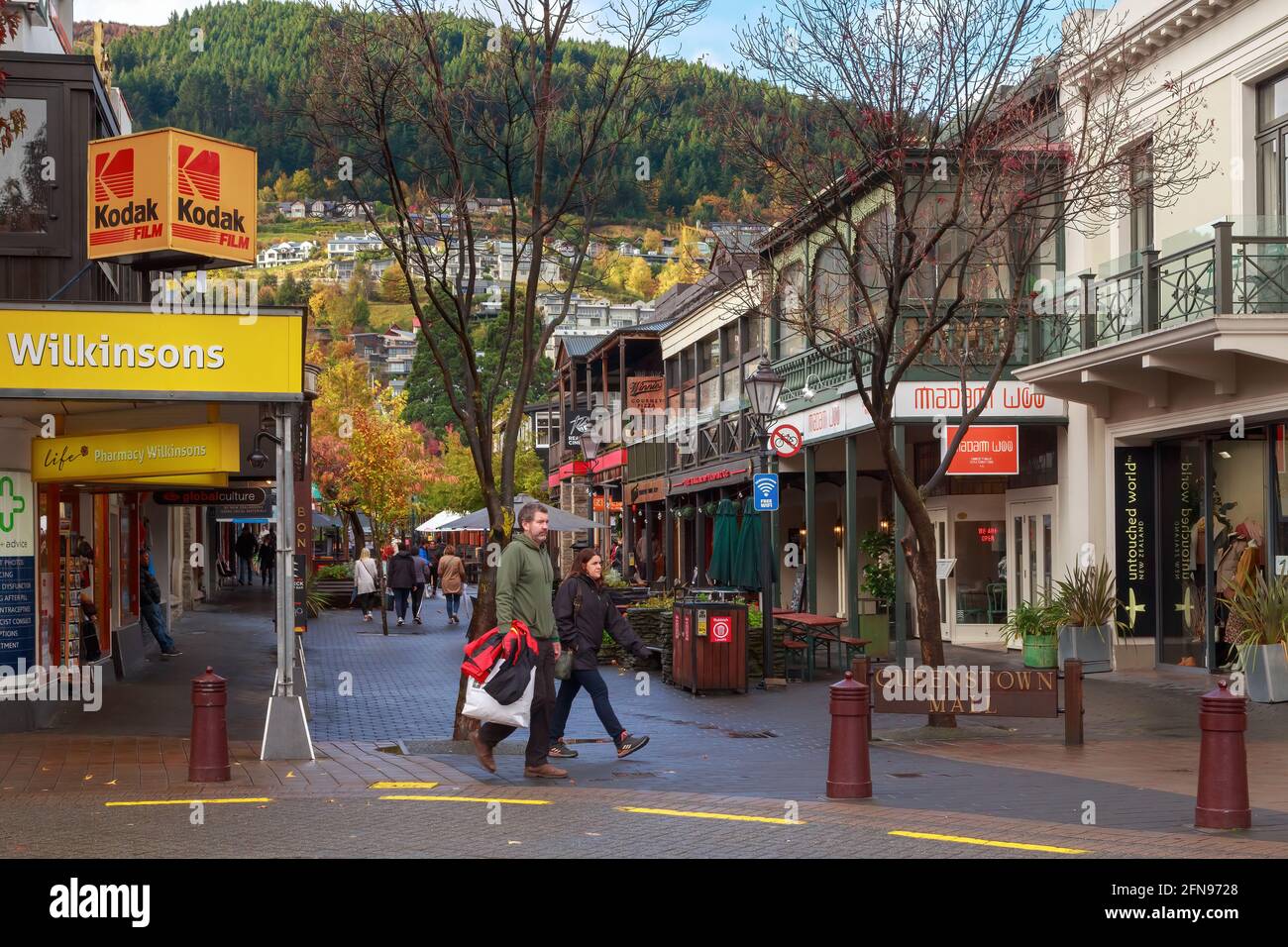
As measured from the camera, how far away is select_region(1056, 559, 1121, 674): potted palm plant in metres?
20.8

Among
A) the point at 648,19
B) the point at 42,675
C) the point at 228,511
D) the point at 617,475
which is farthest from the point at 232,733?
the point at 617,475

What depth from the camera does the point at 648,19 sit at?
15.3 metres

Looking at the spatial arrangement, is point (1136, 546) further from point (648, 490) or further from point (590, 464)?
point (590, 464)

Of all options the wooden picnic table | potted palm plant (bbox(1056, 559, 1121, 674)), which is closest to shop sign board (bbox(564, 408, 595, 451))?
the wooden picnic table

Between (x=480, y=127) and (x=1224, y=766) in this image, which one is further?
(x=480, y=127)

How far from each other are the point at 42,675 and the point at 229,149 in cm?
559

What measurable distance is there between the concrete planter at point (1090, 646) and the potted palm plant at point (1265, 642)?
4019 mm

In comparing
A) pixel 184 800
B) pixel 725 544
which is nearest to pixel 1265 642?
pixel 184 800

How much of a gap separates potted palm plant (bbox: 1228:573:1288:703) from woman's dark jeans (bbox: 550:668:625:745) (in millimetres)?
7166

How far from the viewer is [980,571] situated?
1035 inches

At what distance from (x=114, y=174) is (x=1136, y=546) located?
13.7 meters

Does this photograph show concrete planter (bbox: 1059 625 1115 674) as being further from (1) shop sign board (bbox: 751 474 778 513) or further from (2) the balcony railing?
(1) shop sign board (bbox: 751 474 778 513)

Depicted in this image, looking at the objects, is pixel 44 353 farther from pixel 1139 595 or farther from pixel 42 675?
pixel 1139 595

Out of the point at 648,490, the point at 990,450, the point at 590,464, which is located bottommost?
the point at 648,490
